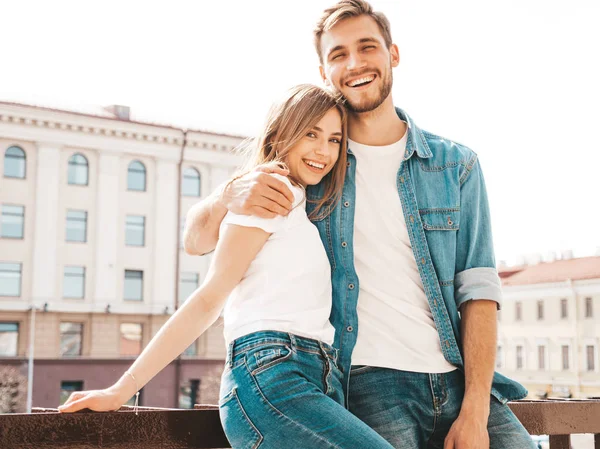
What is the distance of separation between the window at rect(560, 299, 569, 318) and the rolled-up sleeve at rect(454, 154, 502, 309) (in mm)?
38277

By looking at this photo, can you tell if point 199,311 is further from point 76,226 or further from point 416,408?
point 76,226

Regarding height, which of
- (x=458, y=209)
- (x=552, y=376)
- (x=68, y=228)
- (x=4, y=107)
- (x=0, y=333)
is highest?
(x=4, y=107)

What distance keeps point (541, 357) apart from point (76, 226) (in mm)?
23076

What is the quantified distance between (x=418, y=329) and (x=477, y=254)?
26 centimetres

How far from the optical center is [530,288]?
1565 inches

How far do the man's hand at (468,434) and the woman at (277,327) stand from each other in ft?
0.99

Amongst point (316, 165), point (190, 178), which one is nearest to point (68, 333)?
point (190, 178)

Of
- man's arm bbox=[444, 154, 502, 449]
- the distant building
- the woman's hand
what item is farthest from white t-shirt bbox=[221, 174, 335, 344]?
the distant building

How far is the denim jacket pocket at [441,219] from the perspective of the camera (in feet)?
6.61

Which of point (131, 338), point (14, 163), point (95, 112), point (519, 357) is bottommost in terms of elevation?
point (519, 357)

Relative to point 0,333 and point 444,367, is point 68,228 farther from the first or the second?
point 444,367

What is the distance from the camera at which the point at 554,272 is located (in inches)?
1585

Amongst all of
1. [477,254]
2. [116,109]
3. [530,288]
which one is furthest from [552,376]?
[477,254]

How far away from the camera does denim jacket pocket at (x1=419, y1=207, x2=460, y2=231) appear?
202cm
